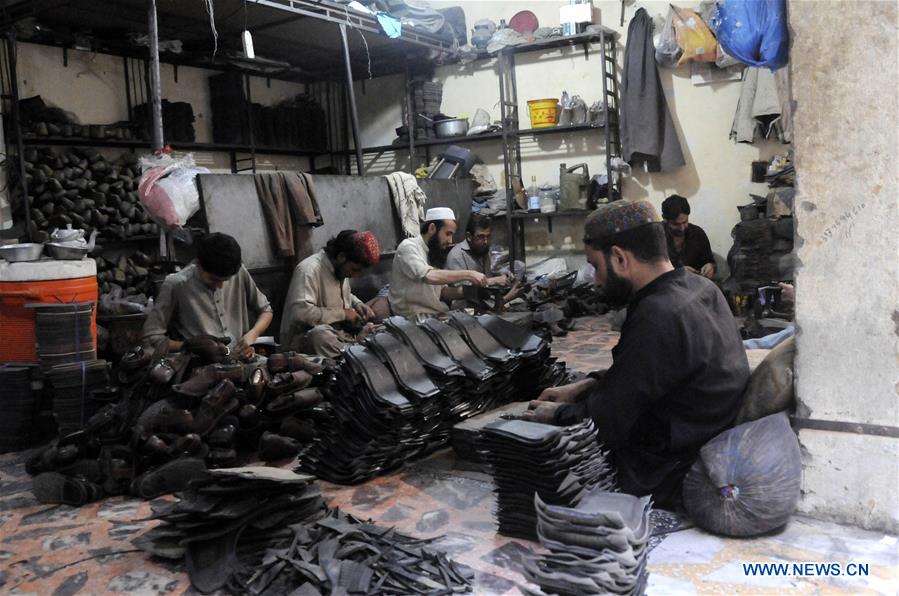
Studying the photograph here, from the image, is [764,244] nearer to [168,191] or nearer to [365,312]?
[365,312]

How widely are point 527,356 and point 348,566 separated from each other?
2223 mm

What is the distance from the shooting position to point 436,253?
24.6ft

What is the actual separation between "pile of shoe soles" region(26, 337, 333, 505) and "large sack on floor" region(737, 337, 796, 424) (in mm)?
2566

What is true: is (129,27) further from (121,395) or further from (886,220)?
(886,220)

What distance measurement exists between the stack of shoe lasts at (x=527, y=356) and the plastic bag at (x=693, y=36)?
5.98 meters

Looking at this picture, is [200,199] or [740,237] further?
[740,237]

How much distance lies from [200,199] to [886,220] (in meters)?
5.37

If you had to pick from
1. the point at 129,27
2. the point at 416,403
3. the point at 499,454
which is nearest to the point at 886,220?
the point at 499,454

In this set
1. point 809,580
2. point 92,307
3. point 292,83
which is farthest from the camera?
point 292,83

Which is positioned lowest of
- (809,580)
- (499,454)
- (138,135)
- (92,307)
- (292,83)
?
(809,580)

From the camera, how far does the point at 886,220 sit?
304 cm

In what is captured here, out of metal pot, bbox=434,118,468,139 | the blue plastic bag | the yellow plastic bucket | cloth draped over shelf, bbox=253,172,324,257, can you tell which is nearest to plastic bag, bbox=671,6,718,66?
the yellow plastic bucket

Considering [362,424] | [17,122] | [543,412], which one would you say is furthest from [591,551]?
[17,122]

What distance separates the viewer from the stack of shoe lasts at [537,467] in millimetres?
3150
